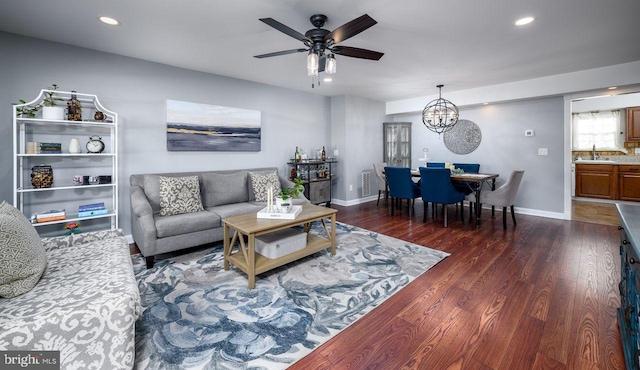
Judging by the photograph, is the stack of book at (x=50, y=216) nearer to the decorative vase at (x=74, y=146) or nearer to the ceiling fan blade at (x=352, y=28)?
the decorative vase at (x=74, y=146)

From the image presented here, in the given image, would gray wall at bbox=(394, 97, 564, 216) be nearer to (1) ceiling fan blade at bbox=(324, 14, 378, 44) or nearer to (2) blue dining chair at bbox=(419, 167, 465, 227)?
(2) blue dining chair at bbox=(419, 167, 465, 227)

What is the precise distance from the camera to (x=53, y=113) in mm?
2836

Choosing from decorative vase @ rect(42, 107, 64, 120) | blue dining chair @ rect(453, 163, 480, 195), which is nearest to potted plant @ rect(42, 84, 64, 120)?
decorative vase @ rect(42, 107, 64, 120)

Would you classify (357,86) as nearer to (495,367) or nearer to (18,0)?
(18,0)

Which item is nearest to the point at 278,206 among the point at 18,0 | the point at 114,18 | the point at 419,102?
the point at 114,18

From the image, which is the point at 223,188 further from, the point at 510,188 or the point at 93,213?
the point at 510,188

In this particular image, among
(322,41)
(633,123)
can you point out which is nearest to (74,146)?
(322,41)

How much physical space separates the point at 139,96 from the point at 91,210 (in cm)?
157

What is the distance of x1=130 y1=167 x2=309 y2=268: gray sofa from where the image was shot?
286 cm

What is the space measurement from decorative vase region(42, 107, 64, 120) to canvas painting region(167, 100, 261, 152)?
3.80ft

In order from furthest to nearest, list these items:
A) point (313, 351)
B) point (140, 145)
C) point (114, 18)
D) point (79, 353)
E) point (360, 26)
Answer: point (140, 145) → point (114, 18) → point (360, 26) → point (313, 351) → point (79, 353)

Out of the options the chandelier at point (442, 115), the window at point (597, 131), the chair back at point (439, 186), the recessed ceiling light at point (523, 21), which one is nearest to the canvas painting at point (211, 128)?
the chair back at point (439, 186)

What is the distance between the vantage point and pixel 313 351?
1.65 meters

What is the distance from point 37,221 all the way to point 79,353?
231cm
